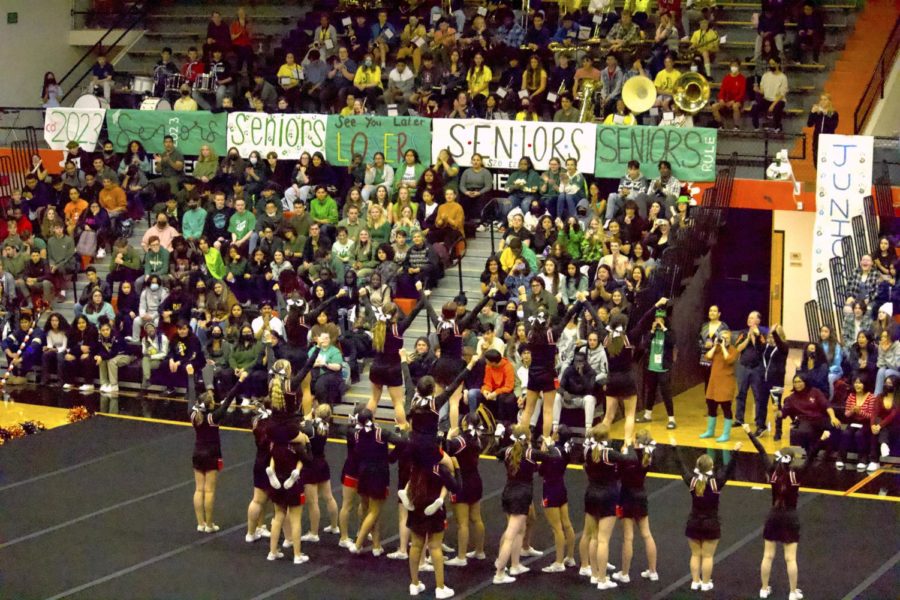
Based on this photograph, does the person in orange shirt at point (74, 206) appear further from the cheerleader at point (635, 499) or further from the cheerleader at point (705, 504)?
the cheerleader at point (705, 504)

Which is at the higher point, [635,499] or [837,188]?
[837,188]

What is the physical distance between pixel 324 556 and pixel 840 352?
26.3ft

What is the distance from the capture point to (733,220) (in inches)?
1030

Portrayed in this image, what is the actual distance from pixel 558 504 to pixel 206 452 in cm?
389

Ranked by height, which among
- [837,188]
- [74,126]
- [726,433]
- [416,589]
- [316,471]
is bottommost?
[416,589]

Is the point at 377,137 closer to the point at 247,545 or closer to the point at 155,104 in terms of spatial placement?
the point at 155,104

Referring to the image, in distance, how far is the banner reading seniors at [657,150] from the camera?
22859mm

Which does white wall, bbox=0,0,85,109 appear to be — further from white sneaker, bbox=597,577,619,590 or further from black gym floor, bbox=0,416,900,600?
white sneaker, bbox=597,577,619,590

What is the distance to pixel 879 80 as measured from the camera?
991 inches

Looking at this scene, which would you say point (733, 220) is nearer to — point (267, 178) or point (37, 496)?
point (267, 178)

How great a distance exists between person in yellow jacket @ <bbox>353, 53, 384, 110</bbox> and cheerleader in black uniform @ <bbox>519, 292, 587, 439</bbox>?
9.81 meters

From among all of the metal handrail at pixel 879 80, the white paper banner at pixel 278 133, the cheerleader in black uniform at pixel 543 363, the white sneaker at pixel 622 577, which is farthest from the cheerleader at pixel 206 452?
the metal handrail at pixel 879 80

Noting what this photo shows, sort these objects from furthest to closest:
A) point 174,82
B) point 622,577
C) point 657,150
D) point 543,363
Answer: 1. point 174,82
2. point 657,150
3. point 543,363
4. point 622,577

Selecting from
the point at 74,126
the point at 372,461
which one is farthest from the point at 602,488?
the point at 74,126
